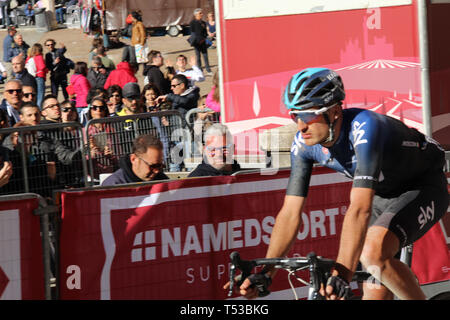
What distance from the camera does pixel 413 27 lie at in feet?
30.3

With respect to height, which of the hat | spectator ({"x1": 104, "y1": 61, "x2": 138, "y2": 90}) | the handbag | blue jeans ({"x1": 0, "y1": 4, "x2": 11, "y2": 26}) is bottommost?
the hat

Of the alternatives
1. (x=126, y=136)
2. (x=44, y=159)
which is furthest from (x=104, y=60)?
(x=44, y=159)

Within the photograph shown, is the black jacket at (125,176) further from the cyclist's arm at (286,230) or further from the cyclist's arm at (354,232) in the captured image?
the cyclist's arm at (354,232)

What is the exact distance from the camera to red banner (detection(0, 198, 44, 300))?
612 centimetres

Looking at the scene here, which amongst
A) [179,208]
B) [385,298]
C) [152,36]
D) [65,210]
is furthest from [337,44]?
[152,36]

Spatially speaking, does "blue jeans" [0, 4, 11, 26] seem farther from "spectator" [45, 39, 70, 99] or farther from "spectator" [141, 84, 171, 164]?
"spectator" [141, 84, 171, 164]

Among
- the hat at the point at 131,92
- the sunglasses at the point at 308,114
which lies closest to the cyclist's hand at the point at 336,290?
the sunglasses at the point at 308,114

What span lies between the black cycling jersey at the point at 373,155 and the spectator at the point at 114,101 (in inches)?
266

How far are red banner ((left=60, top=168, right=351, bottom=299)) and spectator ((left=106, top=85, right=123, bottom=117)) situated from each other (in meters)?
4.84

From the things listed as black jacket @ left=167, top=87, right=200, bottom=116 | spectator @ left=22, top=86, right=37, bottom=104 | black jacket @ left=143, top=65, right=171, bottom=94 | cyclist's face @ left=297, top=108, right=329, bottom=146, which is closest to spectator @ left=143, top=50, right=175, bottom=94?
black jacket @ left=143, top=65, right=171, bottom=94

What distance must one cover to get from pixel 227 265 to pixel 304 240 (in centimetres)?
77

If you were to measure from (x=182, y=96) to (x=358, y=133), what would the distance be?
8366 millimetres

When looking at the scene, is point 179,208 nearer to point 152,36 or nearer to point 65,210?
point 65,210

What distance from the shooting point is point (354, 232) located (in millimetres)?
4391
